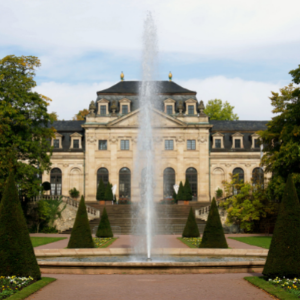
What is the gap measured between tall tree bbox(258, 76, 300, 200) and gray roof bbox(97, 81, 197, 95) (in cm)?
2206

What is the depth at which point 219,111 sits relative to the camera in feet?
228

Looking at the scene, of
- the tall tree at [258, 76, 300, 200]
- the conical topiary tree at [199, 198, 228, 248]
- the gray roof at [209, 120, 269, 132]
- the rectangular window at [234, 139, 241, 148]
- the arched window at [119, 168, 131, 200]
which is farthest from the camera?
the gray roof at [209, 120, 269, 132]

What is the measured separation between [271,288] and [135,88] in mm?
46750

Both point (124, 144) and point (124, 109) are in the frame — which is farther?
point (124, 109)

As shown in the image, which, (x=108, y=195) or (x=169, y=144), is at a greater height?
(x=169, y=144)

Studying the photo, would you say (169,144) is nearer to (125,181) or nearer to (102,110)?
(125,181)

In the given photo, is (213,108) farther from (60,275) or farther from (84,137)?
(60,275)

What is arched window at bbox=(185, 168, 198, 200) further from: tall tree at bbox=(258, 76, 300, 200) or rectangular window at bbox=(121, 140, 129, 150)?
tall tree at bbox=(258, 76, 300, 200)

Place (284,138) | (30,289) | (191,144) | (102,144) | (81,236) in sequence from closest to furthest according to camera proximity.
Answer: (30,289) < (81,236) < (284,138) < (102,144) < (191,144)

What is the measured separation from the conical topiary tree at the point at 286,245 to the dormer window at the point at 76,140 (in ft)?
145

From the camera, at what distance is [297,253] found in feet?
41.2

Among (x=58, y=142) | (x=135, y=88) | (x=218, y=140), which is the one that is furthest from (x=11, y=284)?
(x=135, y=88)

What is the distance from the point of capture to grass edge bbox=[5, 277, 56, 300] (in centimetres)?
1074

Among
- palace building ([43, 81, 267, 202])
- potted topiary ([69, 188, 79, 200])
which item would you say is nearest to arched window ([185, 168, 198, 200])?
palace building ([43, 81, 267, 202])
